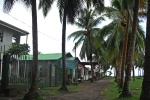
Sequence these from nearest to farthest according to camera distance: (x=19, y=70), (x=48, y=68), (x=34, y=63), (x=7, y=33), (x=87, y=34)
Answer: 1. (x=34, y=63)
2. (x=19, y=70)
3. (x=7, y=33)
4. (x=48, y=68)
5. (x=87, y=34)

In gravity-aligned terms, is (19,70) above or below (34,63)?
below

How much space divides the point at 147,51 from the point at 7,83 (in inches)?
372

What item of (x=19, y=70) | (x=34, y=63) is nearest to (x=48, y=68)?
(x=19, y=70)

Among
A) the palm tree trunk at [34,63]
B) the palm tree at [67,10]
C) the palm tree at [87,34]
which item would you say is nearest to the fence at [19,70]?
the palm tree trunk at [34,63]

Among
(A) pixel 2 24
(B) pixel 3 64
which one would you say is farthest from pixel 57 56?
(B) pixel 3 64

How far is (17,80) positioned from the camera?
63.0 feet

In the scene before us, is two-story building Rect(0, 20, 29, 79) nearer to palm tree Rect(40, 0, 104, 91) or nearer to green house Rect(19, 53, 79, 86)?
green house Rect(19, 53, 79, 86)

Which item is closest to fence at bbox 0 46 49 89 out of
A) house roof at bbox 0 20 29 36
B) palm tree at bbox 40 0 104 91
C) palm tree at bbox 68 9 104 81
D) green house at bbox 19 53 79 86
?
green house at bbox 19 53 79 86

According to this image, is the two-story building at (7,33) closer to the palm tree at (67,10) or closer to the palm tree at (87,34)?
the palm tree at (67,10)

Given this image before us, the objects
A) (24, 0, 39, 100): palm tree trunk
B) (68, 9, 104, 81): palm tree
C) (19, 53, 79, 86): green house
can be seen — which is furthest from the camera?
(68, 9, 104, 81): palm tree

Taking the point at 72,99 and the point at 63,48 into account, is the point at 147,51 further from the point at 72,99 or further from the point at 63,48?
the point at 63,48

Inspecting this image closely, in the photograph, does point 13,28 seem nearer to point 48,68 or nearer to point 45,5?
point 48,68

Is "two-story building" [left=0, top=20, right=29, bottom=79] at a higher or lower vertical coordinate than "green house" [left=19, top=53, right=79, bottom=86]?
higher

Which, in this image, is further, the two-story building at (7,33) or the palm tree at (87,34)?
the palm tree at (87,34)
